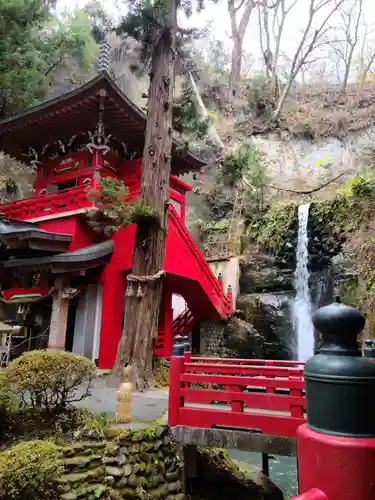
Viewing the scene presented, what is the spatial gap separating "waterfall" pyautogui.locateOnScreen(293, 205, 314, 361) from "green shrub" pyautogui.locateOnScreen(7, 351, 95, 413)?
31.6 feet

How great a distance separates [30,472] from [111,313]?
700 cm

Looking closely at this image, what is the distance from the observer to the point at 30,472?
3977mm

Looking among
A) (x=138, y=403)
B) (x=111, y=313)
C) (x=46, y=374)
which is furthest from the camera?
(x=111, y=313)

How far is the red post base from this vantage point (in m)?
1.38

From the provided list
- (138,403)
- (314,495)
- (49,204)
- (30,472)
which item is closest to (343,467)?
(314,495)

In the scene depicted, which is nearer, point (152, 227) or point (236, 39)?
point (152, 227)

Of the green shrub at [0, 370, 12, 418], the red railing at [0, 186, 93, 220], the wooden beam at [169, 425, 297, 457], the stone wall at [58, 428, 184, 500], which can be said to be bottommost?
the stone wall at [58, 428, 184, 500]

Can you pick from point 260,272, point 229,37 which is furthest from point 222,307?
point 229,37

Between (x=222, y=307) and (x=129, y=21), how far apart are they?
9.72 metres

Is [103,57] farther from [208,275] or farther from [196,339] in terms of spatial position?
[196,339]

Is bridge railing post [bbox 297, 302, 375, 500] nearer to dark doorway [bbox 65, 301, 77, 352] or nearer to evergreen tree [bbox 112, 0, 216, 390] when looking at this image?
evergreen tree [bbox 112, 0, 216, 390]

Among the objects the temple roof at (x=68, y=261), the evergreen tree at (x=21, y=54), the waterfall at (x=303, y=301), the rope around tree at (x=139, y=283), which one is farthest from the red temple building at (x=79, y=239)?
the evergreen tree at (x=21, y=54)

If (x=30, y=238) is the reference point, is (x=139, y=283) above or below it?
below

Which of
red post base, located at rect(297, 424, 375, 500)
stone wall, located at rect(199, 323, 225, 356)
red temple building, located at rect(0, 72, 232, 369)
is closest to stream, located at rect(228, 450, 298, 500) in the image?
red temple building, located at rect(0, 72, 232, 369)
